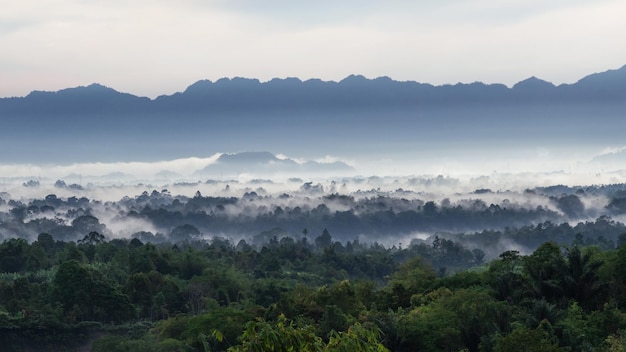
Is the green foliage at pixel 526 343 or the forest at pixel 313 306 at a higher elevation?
the green foliage at pixel 526 343

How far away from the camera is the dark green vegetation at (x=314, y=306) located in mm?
63250

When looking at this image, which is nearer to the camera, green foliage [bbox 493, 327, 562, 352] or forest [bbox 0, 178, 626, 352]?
green foliage [bbox 493, 327, 562, 352]

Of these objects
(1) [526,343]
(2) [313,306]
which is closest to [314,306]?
(2) [313,306]

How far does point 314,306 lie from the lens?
97250 mm

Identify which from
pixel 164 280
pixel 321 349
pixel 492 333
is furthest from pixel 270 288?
pixel 321 349

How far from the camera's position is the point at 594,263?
7969 cm

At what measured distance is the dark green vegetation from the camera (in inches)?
2490

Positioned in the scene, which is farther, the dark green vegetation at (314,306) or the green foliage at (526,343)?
the dark green vegetation at (314,306)

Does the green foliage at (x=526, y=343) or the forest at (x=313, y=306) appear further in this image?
the forest at (x=313, y=306)

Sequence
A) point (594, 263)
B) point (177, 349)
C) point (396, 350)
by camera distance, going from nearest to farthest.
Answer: point (396, 350), point (594, 263), point (177, 349)

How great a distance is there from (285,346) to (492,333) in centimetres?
3974

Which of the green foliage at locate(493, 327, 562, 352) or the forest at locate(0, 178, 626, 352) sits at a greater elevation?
the green foliage at locate(493, 327, 562, 352)

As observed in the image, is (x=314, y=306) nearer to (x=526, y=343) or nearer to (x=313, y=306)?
(x=313, y=306)

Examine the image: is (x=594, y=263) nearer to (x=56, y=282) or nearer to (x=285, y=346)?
(x=285, y=346)
